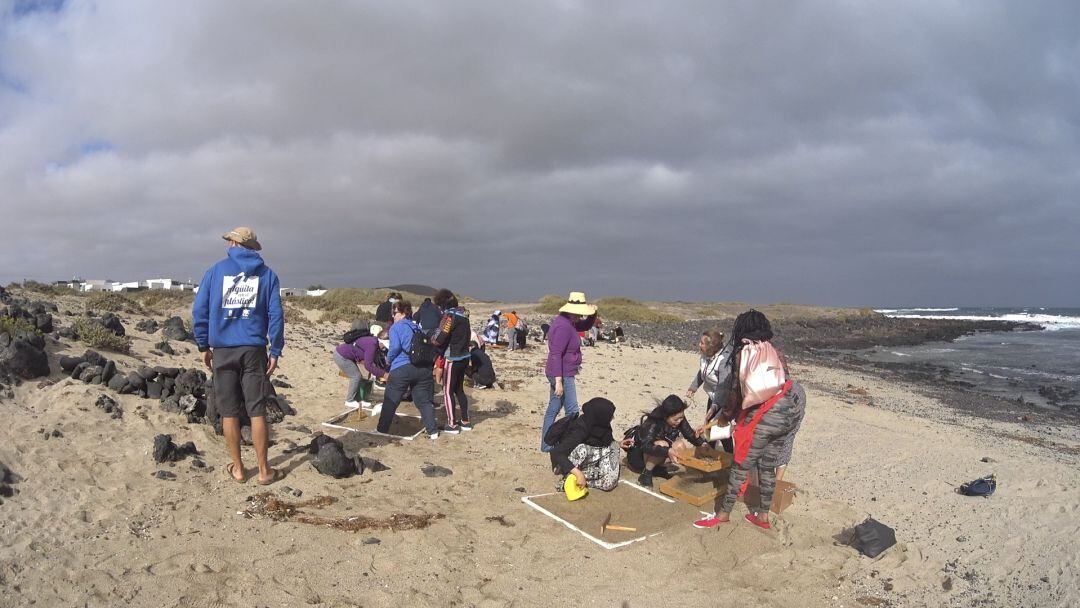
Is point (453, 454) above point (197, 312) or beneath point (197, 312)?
beneath

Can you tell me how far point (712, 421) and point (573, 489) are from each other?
5.39ft

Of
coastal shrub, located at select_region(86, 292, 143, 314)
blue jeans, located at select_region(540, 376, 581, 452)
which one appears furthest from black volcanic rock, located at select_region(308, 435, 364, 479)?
coastal shrub, located at select_region(86, 292, 143, 314)

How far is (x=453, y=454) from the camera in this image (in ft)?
25.3

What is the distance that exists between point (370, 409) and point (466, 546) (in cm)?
484

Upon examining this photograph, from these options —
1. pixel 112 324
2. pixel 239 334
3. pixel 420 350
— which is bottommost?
pixel 420 350

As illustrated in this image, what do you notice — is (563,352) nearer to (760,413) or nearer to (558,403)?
(558,403)

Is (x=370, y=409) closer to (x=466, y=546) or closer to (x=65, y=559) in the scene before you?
(x=466, y=546)

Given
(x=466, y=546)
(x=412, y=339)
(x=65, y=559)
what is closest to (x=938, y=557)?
(x=466, y=546)

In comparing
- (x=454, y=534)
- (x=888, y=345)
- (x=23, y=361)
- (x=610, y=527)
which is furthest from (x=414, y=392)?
(x=888, y=345)

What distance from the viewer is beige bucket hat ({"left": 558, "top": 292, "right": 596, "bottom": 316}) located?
7.52m

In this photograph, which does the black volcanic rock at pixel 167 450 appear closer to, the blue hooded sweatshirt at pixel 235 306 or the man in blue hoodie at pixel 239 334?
the man in blue hoodie at pixel 239 334

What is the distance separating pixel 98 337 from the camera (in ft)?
29.2

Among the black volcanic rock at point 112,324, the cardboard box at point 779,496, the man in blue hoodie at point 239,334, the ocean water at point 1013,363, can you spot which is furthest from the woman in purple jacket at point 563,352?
the ocean water at point 1013,363

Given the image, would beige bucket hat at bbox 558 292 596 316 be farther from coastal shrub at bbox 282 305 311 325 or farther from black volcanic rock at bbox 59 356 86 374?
coastal shrub at bbox 282 305 311 325
